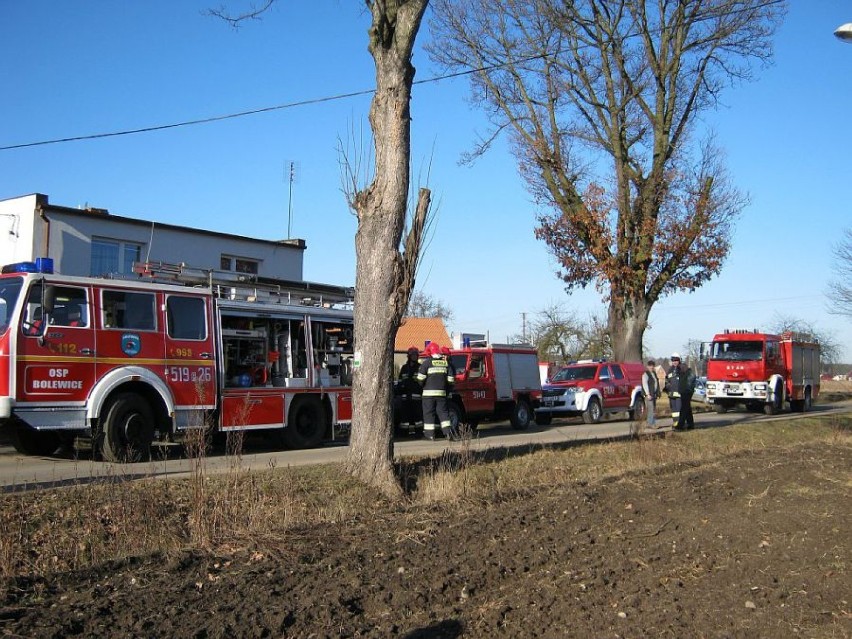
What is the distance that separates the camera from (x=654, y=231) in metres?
29.0

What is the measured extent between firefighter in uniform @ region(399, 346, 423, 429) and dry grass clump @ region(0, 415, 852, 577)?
5152mm

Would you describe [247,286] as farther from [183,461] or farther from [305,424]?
[183,461]

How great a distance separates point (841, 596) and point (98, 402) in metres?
9.77

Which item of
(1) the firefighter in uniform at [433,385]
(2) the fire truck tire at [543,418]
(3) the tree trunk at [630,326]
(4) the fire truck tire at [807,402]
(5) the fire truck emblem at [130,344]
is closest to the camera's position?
(5) the fire truck emblem at [130,344]

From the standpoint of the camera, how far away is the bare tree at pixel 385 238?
9.95 metres

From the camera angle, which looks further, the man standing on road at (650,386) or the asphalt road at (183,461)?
the man standing on road at (650,386)

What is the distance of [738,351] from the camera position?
31.7 meters

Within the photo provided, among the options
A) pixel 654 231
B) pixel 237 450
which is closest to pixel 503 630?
pixel 237 450

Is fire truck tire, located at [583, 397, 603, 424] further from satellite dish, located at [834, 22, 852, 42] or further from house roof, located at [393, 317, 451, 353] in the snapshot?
house roof, located at [393, 317, 451, 353]

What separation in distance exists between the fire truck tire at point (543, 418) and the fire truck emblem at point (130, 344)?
49.1ft

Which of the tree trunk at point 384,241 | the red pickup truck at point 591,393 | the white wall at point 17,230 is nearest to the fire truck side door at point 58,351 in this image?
the tree trunk at point 384,241

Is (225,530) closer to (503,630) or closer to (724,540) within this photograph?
(503,630)

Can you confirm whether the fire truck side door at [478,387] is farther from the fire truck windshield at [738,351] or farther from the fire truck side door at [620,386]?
the fire truck windshield at [738,351]

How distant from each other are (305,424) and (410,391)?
2.68 meters
